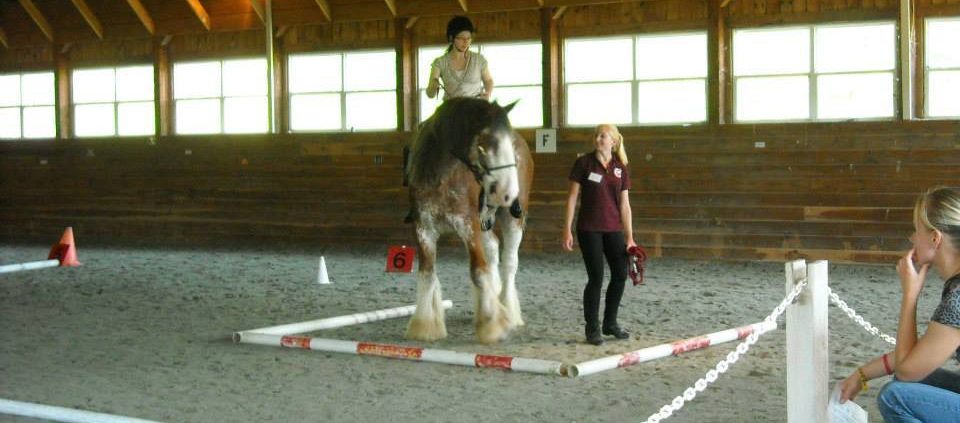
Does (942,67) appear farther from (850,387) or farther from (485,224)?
(850,387)

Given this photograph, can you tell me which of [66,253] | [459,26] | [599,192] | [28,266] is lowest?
[28,266]

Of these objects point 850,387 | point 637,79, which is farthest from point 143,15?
point 850,387

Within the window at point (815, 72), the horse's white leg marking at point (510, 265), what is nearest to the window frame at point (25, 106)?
the window at point (815, 72)

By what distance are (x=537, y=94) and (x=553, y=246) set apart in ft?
7.72

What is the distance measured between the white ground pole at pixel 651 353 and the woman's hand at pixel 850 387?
1456 millimetres

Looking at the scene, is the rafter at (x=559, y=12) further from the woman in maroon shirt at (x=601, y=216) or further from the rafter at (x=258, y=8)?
the woman in maroon shirt at (x=601, y=216)

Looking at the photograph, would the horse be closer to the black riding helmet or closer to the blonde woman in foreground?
the black riding helmet

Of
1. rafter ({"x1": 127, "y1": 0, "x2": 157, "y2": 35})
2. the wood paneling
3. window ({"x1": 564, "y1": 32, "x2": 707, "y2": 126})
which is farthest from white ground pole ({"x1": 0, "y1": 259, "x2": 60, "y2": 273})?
window ({"x1": 564, "y1": 32, "x2": 707, "y2": 126})

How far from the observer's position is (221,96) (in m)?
18.1

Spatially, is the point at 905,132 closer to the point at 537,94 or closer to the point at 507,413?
the point at 537,94

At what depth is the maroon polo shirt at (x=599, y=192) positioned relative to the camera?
273 inches

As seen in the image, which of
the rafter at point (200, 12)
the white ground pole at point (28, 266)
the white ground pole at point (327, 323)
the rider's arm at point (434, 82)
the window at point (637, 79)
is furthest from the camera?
the rafter at point (200, 12)

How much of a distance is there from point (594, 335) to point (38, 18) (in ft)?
51.4

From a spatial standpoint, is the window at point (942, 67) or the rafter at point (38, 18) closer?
the window at point (942, 67)
